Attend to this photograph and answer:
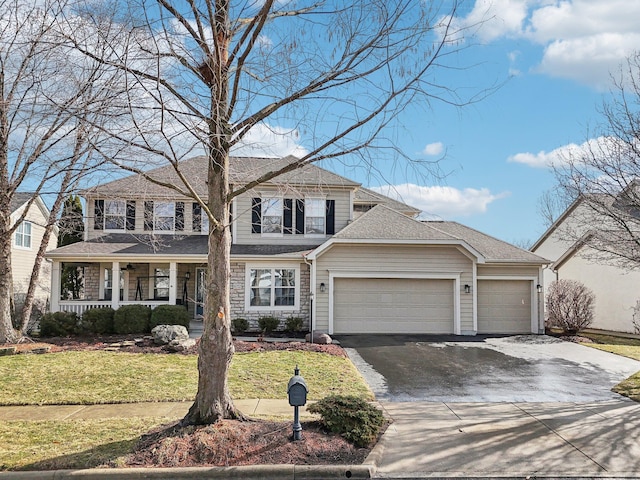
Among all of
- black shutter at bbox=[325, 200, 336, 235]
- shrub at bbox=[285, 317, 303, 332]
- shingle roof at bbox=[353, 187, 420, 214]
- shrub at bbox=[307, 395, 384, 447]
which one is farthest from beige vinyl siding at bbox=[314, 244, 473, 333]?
shrub at bbox=[307, 395, 384, 447]

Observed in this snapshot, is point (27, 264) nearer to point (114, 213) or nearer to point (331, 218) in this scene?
point (114, 213)

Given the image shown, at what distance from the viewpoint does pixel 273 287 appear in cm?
1750

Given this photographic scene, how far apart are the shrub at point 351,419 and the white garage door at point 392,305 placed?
10.6 meters

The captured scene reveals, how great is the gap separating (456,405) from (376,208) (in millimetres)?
Result: 12521

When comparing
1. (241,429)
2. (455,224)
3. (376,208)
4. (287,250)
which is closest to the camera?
(241,429)

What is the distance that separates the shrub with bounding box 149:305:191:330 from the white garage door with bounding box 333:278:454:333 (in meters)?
5.22

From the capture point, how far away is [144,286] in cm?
1994

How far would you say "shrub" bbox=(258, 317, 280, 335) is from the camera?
54.4 feet

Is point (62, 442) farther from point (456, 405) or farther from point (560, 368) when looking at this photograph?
point (560, 368)

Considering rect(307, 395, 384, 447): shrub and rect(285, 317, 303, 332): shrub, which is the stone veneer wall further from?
rect(307, 395, 384, 447): shrub

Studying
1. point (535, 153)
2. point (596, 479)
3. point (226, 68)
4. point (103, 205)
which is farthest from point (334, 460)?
point (103, 205)

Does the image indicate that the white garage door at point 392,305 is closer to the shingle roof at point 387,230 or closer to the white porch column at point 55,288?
the shingle roof at point 387,230

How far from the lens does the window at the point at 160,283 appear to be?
787 inches

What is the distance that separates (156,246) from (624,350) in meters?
15.5
